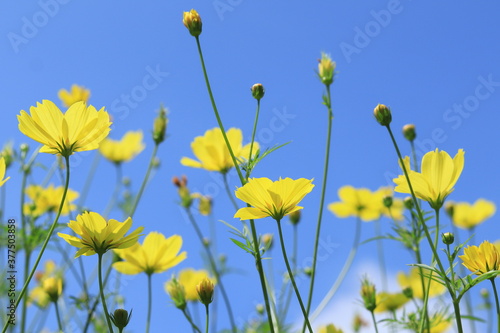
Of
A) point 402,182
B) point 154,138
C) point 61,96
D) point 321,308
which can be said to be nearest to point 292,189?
point 402,182

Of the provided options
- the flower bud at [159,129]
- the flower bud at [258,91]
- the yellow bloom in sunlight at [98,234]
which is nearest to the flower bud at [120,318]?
the yellow bloom in sunlight at [98,234]

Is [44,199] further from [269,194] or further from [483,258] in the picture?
[483,258]

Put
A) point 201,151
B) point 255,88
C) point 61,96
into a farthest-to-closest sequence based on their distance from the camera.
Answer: point 61,96 < point 201,151 < point 255,88

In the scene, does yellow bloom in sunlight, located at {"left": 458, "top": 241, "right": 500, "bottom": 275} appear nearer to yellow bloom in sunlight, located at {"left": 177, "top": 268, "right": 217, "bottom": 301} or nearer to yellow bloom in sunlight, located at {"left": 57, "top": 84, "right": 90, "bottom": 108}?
yellow bloom in sunlight, located at {"left": 177, "top": 268, "right": 217, "bottom": 301}

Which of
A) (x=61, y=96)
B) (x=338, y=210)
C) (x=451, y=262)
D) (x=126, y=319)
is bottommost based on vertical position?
(x=126, y=319)

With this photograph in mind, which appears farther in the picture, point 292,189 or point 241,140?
point 241,140

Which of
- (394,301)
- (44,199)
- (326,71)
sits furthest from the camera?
(44,199)

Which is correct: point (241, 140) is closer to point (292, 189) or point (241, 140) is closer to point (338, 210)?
point (292, 189)

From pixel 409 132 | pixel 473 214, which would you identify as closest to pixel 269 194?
pixel 409 132
